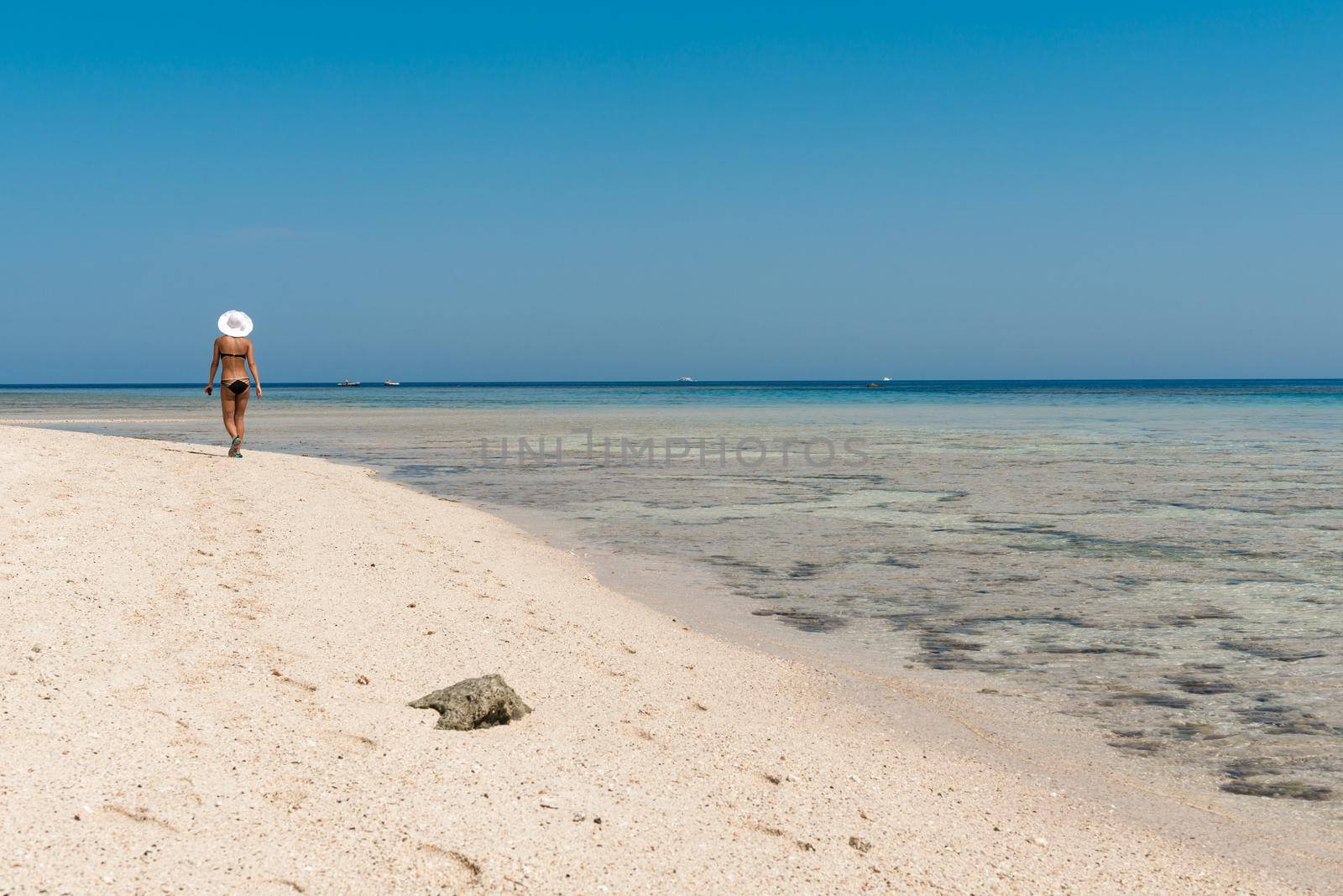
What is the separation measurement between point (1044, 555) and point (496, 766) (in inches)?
298

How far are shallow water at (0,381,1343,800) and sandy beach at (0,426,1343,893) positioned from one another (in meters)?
0.85

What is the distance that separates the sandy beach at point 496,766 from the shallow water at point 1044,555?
Result: 854mm

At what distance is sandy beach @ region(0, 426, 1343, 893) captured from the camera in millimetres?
3236

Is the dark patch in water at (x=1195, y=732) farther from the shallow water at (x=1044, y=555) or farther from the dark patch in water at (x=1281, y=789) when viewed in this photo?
the dark patch in water at (x=1281, y=789)

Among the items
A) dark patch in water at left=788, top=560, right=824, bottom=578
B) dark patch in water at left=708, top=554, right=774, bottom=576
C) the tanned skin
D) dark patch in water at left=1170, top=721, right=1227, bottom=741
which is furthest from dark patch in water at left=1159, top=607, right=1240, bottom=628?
the tanned skin

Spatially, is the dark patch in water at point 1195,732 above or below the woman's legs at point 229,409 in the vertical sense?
below

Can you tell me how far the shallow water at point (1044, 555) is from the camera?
555 centimetres

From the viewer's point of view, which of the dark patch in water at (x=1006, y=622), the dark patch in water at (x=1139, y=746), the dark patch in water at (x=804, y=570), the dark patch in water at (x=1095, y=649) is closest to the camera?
the dark patch in water at (x=1139, y=746)

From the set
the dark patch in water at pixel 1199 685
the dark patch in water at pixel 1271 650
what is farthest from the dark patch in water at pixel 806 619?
the dark patch in water at pixel 1271 650

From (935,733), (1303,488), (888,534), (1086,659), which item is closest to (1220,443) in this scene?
(1303,488)

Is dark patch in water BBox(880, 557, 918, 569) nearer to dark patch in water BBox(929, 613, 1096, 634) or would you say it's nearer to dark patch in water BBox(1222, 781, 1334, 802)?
dark patch in water BBox(929, 613, 1096, 634)

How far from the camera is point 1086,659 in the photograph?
6.35 metres

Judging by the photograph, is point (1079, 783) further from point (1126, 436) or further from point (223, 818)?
point (1126, 436)

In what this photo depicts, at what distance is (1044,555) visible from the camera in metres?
9.91
